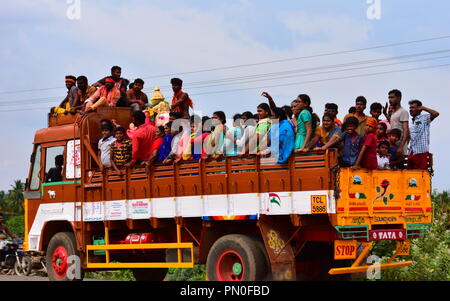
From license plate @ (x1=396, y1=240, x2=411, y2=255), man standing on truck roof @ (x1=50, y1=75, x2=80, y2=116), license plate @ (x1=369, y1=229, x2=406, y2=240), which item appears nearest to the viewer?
license plate @ (x1=369, y1=229, x2=406, y2=240)

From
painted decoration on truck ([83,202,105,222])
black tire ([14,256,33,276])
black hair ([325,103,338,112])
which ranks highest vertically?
black hair ([325,103,338,112])

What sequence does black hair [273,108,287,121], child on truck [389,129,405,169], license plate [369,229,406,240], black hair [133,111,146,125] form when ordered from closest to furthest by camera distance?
license plate [369,229,406,240]
black hair [273,108,287,121]
child on truck [389,129,405,169]
black hair [133,111,146,125]

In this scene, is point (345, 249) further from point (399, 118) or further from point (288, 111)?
point (399, 118)

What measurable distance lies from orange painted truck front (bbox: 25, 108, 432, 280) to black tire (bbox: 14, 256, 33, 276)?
4.01 meters

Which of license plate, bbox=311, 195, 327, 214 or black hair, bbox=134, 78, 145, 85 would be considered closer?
license plate, bbox=311, 195, 327, 214

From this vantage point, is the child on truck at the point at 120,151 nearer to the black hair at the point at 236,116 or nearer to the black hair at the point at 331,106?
the black hair at the point at 236,116

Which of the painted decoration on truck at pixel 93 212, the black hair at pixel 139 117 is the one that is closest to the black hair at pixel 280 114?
the black hair at pixel 139 117

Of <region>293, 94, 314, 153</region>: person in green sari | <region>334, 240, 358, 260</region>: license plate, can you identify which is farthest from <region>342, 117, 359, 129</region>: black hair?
<region>334, 240, 358, 260</region>: license plate

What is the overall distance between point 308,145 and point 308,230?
1155 millimetres

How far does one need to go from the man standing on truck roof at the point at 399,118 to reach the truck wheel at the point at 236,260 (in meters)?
2.48

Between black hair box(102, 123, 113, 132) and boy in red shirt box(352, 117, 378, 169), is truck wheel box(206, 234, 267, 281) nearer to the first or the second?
boy in red shirt box(352, 117, 378, 169)

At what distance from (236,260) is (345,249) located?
1599mm

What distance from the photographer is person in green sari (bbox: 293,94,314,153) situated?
31.7 feet

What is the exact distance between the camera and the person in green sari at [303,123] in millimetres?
9672
